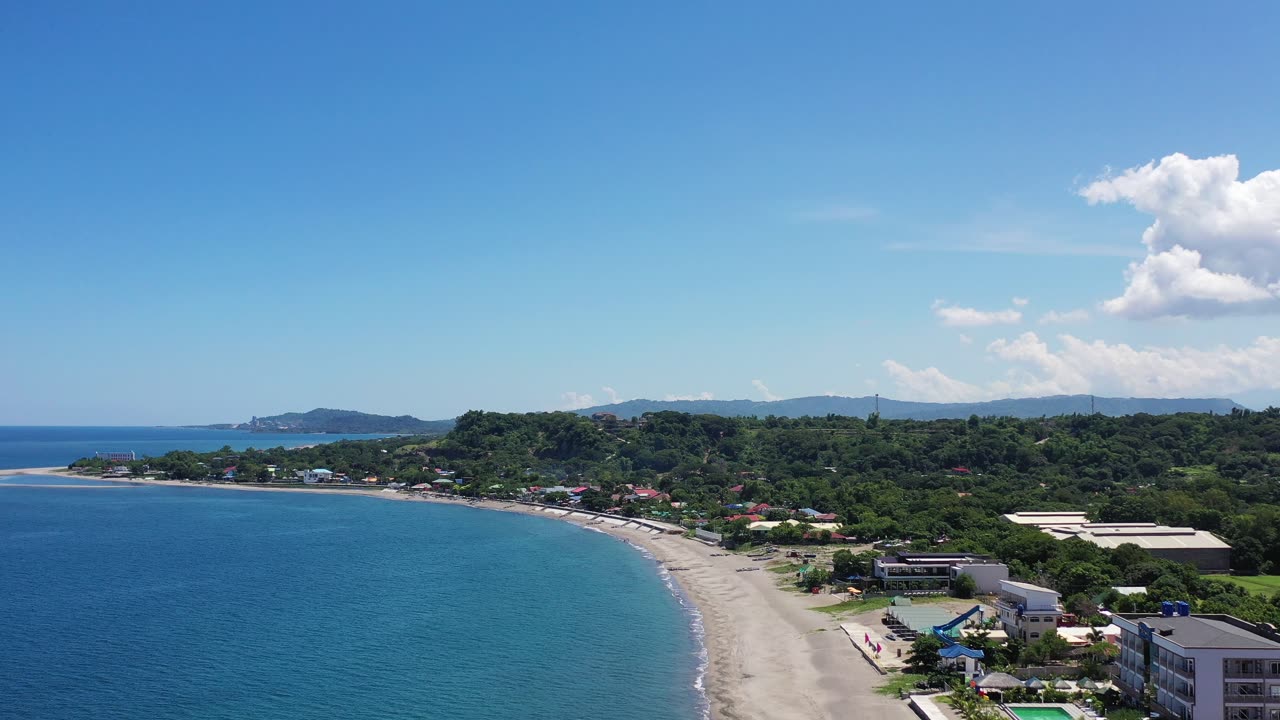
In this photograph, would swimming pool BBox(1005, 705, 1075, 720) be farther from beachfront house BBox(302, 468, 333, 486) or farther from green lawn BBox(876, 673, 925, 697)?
beachfront house BBox(302, 468, 333, 486)

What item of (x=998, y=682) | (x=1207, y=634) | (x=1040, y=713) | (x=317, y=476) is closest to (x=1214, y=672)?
(x=1207, y=634)

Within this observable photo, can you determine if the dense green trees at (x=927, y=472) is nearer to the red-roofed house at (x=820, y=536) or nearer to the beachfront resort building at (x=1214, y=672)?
the red-roofed house at (x=820, y=536)

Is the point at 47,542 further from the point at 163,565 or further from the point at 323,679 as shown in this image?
the point at 323,679

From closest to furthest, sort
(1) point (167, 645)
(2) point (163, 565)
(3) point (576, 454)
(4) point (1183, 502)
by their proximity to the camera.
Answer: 1. (1) point (167, 645)
2. (2) point (163, 565)
3. (4) point (1183, 502)
4. (3) point (576, 454)

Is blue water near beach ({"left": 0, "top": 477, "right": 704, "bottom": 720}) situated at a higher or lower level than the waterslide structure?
lower

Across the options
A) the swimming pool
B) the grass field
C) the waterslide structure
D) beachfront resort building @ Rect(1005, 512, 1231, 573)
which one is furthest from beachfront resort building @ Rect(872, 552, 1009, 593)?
the swimming pool

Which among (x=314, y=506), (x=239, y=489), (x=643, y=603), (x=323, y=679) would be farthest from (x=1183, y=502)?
(x=239, y=489)

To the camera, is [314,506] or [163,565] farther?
[314,506]
